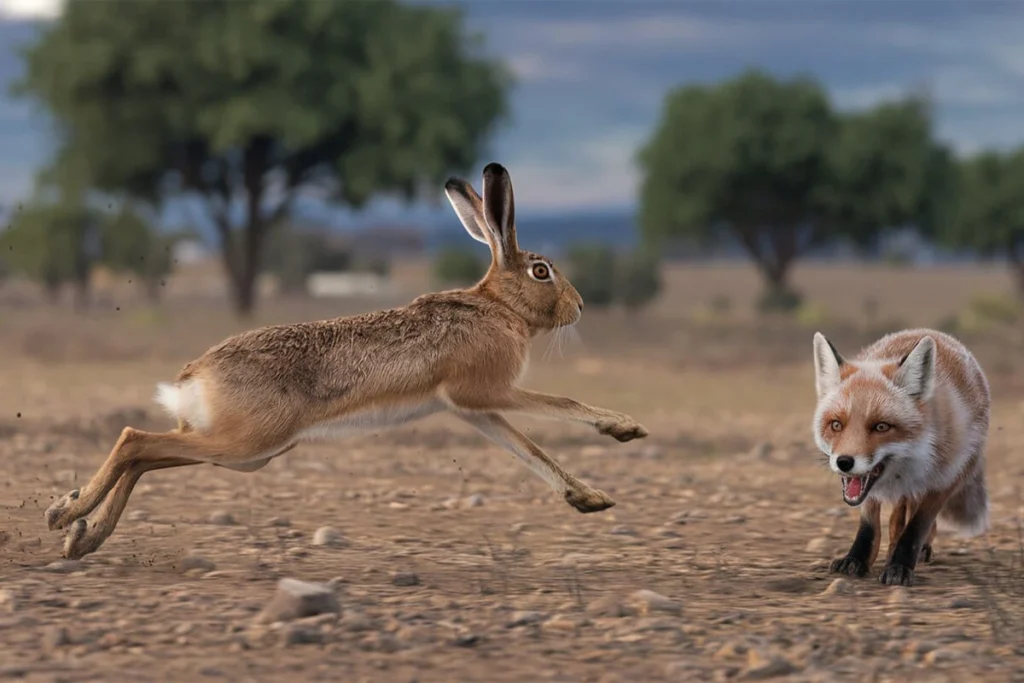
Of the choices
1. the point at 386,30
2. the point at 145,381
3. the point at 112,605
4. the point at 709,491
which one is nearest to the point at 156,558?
the point at 112,605

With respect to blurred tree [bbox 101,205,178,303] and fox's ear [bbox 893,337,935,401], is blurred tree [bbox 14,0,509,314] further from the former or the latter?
fox's ear [bbox 893,337,935,401]

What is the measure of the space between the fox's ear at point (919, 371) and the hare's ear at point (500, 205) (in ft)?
6.33

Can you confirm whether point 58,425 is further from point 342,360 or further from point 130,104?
point 130,104

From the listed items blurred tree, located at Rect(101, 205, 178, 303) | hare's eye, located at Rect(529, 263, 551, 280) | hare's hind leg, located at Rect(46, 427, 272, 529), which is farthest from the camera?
blurred tree, located at Rect(101, 205, 178, 303)

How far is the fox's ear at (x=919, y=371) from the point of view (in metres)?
6.21

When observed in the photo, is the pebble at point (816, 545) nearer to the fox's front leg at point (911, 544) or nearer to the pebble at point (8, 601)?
the fox's front leg at point (911, 544)

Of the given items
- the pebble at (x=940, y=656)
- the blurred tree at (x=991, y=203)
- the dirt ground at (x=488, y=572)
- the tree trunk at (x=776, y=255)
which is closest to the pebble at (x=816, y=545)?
the dirt ground at (x=488, y=572)

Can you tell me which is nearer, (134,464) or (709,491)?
(134,464)

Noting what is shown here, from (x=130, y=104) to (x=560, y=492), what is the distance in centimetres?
3069

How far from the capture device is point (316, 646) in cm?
493

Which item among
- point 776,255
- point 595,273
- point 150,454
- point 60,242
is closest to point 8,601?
point 150,454

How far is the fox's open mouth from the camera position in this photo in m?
6.17

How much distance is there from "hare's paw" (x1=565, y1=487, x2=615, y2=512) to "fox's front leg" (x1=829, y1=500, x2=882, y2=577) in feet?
4.10

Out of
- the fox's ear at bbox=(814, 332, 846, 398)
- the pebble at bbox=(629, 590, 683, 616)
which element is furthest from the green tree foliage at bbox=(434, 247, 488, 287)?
the pebble at bbox=(629, 590, 683, 616)
